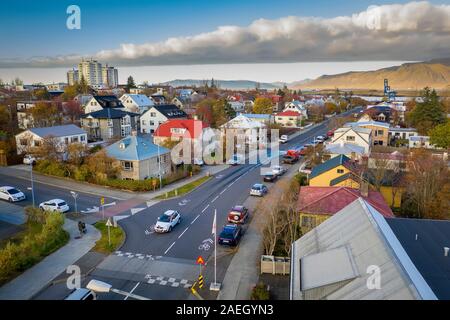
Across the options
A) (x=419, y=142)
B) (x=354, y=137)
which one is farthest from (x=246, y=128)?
(x=419, y=142)

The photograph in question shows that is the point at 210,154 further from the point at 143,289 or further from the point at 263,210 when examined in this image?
the point at 143,289

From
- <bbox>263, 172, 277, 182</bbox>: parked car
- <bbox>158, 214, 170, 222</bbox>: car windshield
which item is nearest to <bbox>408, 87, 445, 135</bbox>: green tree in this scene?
<bbox>263, 172, 277, 182</bbox>: parked car

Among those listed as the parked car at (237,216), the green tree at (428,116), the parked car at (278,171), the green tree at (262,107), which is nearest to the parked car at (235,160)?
the parked car at (278,171)

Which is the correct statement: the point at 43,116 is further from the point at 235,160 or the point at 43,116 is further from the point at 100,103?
the point at 235,160

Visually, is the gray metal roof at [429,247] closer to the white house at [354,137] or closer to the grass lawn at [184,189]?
the grass lawn at [184,189]
